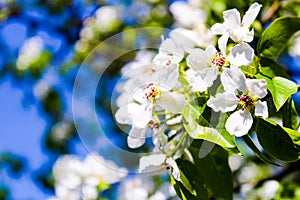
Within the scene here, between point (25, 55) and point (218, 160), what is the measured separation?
77.6 inches

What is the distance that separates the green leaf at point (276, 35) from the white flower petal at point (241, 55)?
15cm

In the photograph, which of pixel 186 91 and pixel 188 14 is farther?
pixel 188 14

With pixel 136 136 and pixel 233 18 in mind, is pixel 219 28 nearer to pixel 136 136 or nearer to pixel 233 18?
pixel 233 18

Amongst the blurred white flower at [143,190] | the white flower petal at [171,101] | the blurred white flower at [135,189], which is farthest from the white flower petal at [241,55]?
the blurred white flower at [135,189]

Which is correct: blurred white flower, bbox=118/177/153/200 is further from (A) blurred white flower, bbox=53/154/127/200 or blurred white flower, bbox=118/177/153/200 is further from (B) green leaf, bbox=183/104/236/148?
(B) green leaf, bbox=183/104/236/148

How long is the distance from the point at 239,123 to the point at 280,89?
77mm

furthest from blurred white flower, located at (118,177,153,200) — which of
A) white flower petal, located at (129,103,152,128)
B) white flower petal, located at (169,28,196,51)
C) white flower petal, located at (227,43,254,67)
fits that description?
white flower petal, located at (227,43,254,67)

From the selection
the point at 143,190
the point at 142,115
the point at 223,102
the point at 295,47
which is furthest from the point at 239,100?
the point at 295,47

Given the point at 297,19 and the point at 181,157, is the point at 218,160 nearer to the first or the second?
the point at 181,157

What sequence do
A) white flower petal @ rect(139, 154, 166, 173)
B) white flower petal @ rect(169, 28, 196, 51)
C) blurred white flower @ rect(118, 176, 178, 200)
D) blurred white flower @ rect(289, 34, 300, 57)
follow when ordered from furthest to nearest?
blurred white flower @ rect(289, 34, 300, 57), blurred white flower @ rect(118, 176, 178, 200), white flower petal @ rect(169, 28, 196, 51), white flower petal @ rect(139, 154, 166, 173)

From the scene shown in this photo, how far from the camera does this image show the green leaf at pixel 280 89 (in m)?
0.71

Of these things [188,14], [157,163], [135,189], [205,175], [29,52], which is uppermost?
[157,163]

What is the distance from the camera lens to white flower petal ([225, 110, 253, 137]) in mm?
706

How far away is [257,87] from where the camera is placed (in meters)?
0.71
